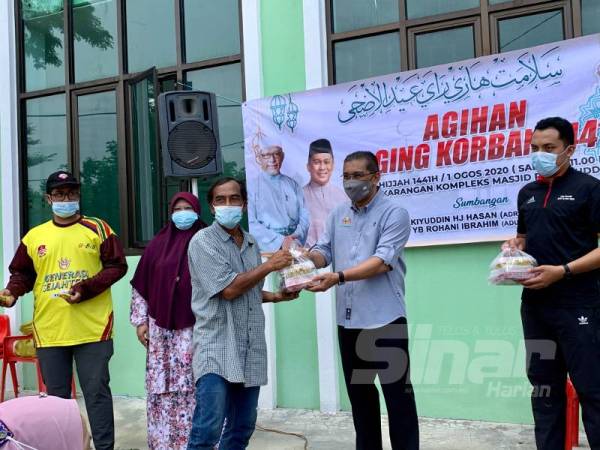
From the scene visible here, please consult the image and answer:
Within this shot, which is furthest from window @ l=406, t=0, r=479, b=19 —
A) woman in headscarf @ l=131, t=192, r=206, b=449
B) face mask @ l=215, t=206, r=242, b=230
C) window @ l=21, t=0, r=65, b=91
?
window @ l=21, t=0, r=65, b=91

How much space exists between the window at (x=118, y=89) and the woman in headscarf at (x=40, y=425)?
12.6ft

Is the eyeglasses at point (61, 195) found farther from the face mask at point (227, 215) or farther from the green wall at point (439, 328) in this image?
the green wall at point (439, 328)

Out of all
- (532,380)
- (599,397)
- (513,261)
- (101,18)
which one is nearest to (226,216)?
(513,261)

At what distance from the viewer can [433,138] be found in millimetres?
4902

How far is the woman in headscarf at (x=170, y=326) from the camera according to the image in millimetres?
3883

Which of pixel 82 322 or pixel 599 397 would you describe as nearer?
pixel 599 397

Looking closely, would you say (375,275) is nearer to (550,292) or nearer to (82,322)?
(550,292)

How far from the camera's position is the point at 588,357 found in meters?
2.95

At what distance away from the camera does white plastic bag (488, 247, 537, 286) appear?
298 cm

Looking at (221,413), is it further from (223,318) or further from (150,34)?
(150,34)

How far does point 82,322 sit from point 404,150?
8.53 feet

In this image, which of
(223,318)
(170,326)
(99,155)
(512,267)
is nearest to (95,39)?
(99,155)

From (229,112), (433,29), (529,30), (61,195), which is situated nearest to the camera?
(61,195)

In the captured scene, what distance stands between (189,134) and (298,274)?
1.79 m
